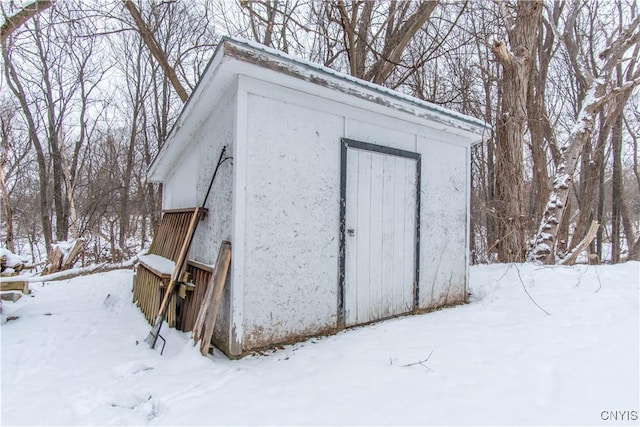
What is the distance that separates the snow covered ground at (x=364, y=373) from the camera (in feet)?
6.15

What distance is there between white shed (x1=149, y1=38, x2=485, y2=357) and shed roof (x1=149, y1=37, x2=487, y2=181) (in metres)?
0.01

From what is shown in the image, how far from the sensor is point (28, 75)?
11852mm

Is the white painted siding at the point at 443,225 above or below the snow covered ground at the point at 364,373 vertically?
above

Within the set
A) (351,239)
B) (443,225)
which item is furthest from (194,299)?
(443,225)

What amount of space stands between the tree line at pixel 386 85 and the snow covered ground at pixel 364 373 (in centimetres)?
290

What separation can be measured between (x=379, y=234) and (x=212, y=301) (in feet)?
6.13

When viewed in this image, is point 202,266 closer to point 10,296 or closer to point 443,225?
point 10,296

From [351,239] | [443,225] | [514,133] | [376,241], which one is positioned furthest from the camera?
[514,133]

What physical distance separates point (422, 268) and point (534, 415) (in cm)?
233

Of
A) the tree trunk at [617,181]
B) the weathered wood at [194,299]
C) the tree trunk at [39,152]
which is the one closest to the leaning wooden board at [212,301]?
the weathered wood at [194,299]

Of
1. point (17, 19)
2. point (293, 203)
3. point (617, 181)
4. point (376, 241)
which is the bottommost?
point (376, 241)

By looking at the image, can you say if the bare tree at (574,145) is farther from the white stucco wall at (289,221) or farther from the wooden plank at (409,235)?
the white stucco wall at (289,221)

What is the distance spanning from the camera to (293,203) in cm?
305

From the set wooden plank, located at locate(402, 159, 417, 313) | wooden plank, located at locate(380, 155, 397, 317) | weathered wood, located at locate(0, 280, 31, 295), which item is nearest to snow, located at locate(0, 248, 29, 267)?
weathered wood, located at locate(0, 280, 31, 295)
